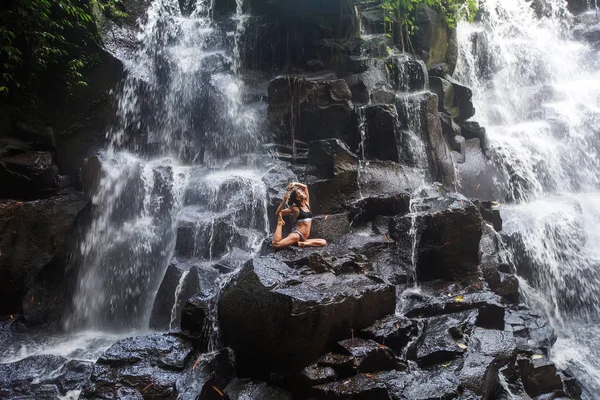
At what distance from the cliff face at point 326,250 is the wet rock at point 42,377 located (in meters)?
0.03

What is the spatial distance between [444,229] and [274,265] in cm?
356

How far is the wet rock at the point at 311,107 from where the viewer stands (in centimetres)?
1095

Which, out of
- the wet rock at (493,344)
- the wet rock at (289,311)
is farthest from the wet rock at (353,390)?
the wet rock at (493,344)

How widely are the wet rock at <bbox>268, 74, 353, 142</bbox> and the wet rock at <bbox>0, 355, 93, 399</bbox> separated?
7360 millimetres

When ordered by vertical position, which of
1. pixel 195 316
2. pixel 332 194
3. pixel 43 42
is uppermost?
pixel 43 42

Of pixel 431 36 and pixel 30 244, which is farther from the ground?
pixel 431 36

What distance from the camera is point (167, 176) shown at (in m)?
10.4

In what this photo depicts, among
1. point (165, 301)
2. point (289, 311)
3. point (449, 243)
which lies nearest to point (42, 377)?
point (165, 301)

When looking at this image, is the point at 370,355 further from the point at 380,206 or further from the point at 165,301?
the point at 165,301

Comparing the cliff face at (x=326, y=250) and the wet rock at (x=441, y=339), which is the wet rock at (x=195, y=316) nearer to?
the cliff face at (x=326, y=250)

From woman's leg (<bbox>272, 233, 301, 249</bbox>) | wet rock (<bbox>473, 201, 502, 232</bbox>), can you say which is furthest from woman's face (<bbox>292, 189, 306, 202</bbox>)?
wet rock (<bbox>473, 201, 502, 232</bbox>)

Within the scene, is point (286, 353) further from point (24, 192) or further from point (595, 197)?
point (595, 197)

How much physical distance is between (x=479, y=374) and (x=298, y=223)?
11.9ft

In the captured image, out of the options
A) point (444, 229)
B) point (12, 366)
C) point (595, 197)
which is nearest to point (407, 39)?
point (595, 197)
